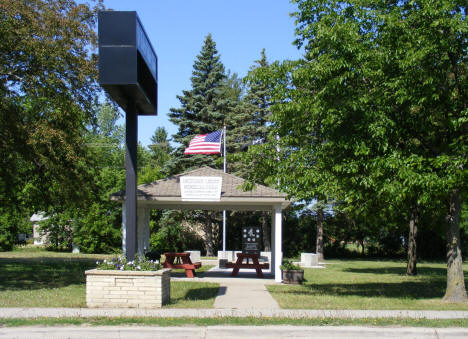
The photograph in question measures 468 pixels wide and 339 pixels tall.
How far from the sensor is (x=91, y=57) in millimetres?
16766

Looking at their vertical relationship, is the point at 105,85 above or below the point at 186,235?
above

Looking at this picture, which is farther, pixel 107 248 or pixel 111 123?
pixel 111 123

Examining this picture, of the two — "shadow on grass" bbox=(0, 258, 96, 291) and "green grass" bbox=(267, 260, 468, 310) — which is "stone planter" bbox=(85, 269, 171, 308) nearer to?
"green grass" bbox=(267, 260, 468, 310)

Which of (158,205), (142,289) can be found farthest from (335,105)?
(158,205)

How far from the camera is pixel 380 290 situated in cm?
1550

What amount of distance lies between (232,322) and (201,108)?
105ft

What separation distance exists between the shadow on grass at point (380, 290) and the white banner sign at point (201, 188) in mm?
4218

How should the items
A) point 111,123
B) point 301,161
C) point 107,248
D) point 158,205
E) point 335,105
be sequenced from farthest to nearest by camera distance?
point 111,123, point 107,248, point 158,205, point 301,161, point 335,105

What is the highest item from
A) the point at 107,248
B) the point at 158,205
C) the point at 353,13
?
the point at 353,13

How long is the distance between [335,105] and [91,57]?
8.75m

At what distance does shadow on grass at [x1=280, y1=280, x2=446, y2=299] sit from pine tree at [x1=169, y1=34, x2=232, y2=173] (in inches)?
874

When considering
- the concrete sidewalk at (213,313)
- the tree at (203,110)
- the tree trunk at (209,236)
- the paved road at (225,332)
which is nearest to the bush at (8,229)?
the tree at (203,110)

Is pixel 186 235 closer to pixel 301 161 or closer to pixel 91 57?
Result: pixel 91 57

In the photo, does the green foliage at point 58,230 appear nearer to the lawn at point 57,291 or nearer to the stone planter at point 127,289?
the lawn at point 57,291
